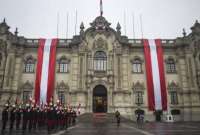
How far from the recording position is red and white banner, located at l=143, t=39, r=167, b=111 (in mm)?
36219

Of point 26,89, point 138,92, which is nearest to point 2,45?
point 26,89

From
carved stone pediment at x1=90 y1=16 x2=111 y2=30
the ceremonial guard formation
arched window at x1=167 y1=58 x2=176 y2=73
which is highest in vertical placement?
carved stone pediment at x1=90 y1=16 x2=111 y2=30

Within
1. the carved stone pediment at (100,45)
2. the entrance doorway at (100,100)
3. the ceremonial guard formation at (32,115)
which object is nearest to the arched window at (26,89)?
the entrance doorway at (100,100)

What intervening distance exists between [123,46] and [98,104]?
11410mm

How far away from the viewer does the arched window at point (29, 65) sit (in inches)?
1519

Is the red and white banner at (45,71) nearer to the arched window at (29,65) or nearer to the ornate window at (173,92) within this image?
the arched window at (29,65)

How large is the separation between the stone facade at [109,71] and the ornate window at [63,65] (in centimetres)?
42

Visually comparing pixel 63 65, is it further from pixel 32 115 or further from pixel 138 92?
pixel 32 115

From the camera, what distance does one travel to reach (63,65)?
39.0 meters

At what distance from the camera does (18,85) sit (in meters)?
37.1

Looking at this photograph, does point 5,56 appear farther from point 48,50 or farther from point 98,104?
point 98,104

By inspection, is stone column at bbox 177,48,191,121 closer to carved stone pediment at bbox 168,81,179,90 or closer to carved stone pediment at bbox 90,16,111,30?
carved stone pediment at bbox 168,81,179,90

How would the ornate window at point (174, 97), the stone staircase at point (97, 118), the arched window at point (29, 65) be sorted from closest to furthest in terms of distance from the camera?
the stone staircase at point (97, 118), the ornate window at point (174, 97), the arched window at point (29, 65)

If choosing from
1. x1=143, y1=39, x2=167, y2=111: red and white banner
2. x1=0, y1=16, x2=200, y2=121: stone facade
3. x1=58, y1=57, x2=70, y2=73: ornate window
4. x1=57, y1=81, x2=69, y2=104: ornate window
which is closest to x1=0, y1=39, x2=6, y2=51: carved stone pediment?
x1=0, y1=16, x2=200, y2=121: stone facade
